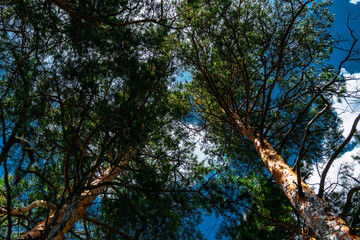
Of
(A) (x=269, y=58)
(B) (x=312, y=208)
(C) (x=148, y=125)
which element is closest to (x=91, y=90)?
(C) (x=148, y=125)

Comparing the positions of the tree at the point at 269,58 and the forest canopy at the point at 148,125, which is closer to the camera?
the forest canopy at the point at 148,125

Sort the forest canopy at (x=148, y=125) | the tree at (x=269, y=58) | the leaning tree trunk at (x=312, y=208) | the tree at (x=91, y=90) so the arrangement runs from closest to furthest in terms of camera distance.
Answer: the leaning tree trunk at (x=312, y=208)
the forest canopy at (x=148, y=125)
the tree at (x=91, y=90)
the tree at (x=269, y=58)

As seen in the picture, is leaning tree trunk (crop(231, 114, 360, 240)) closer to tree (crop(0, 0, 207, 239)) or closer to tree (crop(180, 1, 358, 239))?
tree (crop(180, 1, 358, 239))

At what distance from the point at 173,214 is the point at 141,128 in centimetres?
169

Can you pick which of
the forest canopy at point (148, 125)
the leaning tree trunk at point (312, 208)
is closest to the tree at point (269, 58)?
the forest canopy at point (148, 125)

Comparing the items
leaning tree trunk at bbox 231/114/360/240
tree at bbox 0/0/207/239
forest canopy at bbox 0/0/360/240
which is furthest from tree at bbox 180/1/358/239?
tree at bbox 0/0/207/239

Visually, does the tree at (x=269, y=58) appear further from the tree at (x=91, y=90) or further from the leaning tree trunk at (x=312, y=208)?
the tree at (x=91, y=90)

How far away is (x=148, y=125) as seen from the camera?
10.6ft

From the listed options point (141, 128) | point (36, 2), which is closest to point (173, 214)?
point (141, 128)

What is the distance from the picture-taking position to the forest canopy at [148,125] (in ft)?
8.08

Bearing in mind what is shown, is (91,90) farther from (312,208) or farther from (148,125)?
(312,208)

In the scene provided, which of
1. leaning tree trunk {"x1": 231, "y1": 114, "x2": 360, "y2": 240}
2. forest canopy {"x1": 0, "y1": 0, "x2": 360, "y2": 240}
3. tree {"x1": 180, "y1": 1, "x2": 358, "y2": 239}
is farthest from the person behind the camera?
tree {"x1": 180, "y1": 1, "x2": 358, "y2": 239}

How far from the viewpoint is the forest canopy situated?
8.08 ft

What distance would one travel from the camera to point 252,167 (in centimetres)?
539
